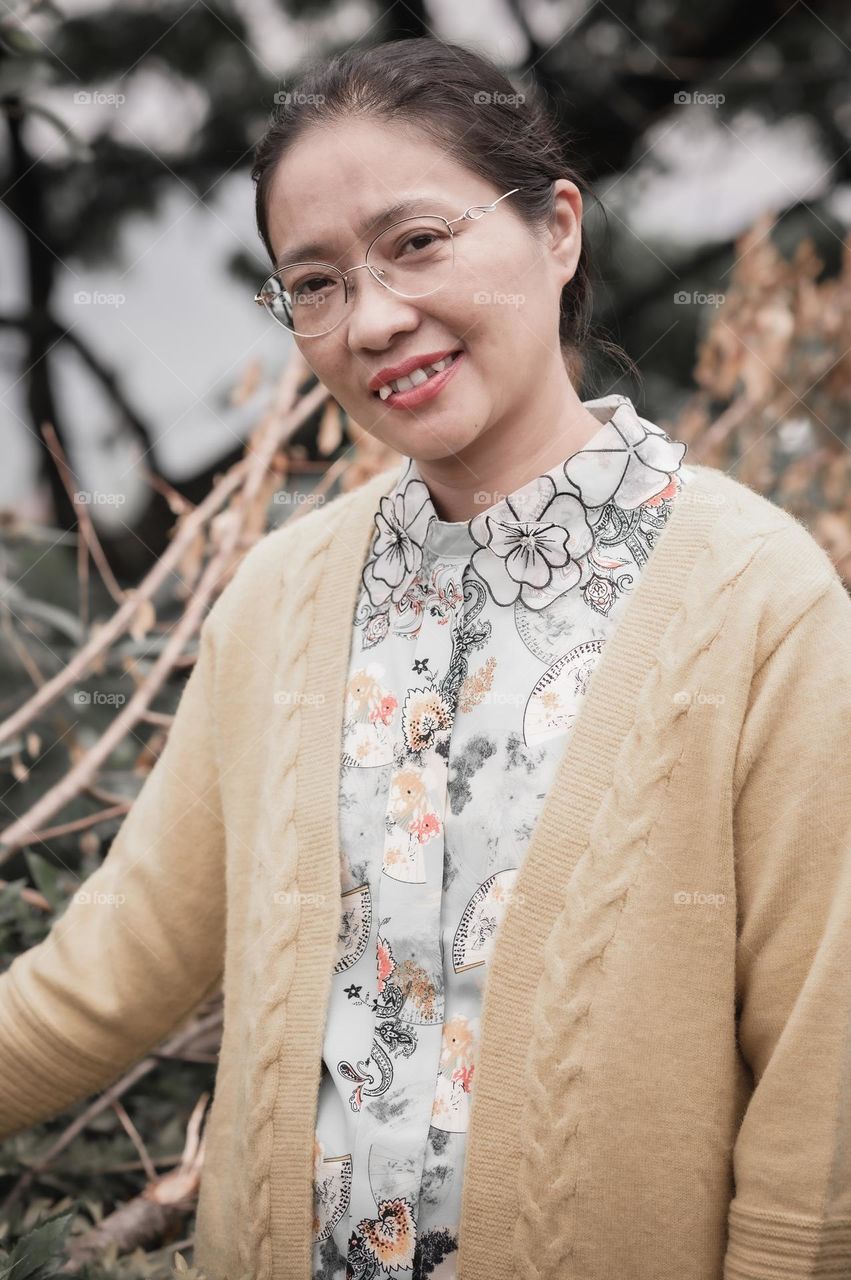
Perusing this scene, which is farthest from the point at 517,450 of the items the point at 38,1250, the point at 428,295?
the point at 38,1250

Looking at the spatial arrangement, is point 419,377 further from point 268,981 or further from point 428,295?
point 268,981

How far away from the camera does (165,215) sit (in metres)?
2.66

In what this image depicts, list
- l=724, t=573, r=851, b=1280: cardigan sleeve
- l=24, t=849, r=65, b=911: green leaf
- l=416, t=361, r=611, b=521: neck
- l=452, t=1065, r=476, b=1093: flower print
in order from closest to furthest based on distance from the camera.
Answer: l=724, t=573, r=851, b=1280: cardigan sleeve
l=452, t=1065, r=476, b=1093: flower print
l=416, t=361, r=611, b=521: neck
l=24, t=849, r=65, b=911: green leaf

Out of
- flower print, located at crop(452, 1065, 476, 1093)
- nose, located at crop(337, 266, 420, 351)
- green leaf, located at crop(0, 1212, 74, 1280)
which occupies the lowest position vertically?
green leaf, located at crop(0, 1212, 74, 1280)

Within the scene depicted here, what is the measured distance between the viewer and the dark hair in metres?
1.25

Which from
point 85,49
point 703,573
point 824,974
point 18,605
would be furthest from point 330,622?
point 85,49

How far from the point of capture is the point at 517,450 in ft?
4.29

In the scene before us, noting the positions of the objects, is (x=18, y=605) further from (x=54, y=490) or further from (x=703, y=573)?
(x=703, y=573)

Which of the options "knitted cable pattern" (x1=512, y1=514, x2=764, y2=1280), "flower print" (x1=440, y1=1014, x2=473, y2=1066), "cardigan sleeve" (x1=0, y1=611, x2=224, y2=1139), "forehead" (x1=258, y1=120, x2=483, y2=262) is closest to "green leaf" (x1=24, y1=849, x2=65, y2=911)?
"cardigan sleeve" (x1=0, y1=611, x2=224, y2=1139)

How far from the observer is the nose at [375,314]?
1.21m

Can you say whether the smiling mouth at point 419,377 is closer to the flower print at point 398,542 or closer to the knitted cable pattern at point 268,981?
Result: the flower print at point 398,542

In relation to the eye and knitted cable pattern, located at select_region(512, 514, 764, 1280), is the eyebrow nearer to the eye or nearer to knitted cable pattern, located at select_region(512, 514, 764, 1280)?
the eye

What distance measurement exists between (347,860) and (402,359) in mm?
511

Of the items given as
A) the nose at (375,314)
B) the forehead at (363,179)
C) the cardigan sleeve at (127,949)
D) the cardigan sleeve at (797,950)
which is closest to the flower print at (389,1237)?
the cardigan sleeve at (797,950)
